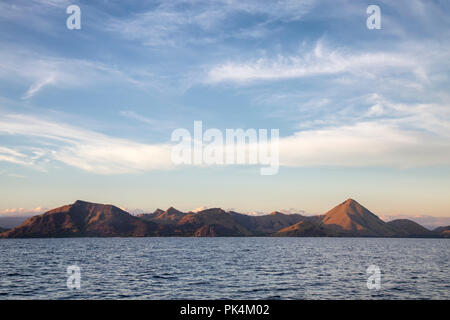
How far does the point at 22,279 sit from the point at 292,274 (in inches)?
1919

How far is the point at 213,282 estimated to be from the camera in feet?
181

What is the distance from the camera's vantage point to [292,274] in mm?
65812
